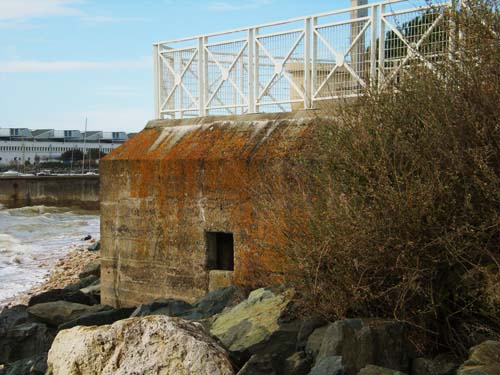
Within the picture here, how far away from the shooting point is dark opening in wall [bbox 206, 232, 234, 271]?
9.74 meters

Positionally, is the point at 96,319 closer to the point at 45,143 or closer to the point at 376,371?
the point at 376,371

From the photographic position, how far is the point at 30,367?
7328mm

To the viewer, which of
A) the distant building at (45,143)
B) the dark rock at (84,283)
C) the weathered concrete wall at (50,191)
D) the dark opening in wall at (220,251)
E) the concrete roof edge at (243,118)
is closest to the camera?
the concrete roof edge at (243,118)

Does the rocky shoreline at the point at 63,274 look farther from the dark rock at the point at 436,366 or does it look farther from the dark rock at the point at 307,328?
the dark rock at the point at 436,366

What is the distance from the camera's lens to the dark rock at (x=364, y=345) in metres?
5.33

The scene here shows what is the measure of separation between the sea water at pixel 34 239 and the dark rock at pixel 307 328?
11984 mm

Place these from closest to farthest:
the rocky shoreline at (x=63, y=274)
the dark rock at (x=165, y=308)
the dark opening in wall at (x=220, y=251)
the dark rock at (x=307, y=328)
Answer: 1. the dark rock at (x=307, y=328)
2. the dark rock at (x=165, y=308)
3. the dark opening in wall at (x=220, y=251)
4. the rocky shoreline at (x=63, y=274)

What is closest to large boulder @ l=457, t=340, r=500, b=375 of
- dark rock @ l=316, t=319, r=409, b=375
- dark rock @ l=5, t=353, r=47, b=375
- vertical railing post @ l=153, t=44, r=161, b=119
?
dark rock @ l=316, t=319, r=409, b=375

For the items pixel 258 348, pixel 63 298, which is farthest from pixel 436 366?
pixel 63 298

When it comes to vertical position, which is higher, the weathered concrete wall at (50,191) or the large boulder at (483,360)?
the weathered concrete wall at (50,191)

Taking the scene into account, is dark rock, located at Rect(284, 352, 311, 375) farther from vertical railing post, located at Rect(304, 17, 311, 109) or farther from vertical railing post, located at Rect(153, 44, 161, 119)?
vertical railing post, located at Rect(153, 44, 161, 119)

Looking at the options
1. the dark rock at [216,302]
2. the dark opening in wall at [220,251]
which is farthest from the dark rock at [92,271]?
the dark rock at [216,302]

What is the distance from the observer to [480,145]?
592cm

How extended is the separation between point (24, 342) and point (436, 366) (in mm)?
6114
